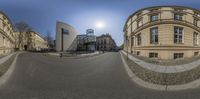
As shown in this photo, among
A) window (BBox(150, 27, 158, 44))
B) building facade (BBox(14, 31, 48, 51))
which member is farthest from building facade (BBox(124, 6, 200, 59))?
building facade (BBox(14, 31, 48, 51))

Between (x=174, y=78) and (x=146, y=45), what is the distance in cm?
196

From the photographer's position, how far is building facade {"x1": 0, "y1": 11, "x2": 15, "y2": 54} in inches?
255

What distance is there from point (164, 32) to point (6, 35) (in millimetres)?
6092

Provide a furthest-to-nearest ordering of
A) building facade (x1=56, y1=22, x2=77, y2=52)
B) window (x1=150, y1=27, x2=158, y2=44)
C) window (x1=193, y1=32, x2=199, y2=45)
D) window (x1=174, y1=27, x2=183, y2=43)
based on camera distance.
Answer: window (x1=150, y1=27, x2=158, y2=44) < building facade (x1=56, y1=22, x2=77, y2=52) < window (x1=174, y1=27, x2=183, y2=43) < window (x1=193, y1=32, x2=199, y2=45)

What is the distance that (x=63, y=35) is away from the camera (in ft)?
21.5

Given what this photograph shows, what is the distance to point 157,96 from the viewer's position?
5203mm

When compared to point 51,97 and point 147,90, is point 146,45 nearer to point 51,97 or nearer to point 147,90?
point 147,90

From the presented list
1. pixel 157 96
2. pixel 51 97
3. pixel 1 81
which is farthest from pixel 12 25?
pixel 157 96

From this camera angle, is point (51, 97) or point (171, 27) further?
point (171, 27)

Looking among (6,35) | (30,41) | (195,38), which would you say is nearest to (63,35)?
(30,41)

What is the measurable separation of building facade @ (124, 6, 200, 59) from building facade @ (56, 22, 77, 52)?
7.09 feet

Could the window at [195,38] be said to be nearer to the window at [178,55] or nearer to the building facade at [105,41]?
the window at [178,55]

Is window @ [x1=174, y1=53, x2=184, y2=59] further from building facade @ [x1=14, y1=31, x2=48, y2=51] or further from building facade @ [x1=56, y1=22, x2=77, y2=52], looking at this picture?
building facade @ [x1=14, y1=31, x2=48, y2=51]

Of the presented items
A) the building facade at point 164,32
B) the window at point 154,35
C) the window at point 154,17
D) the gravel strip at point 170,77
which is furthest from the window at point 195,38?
the gravel strip at point 170,77
